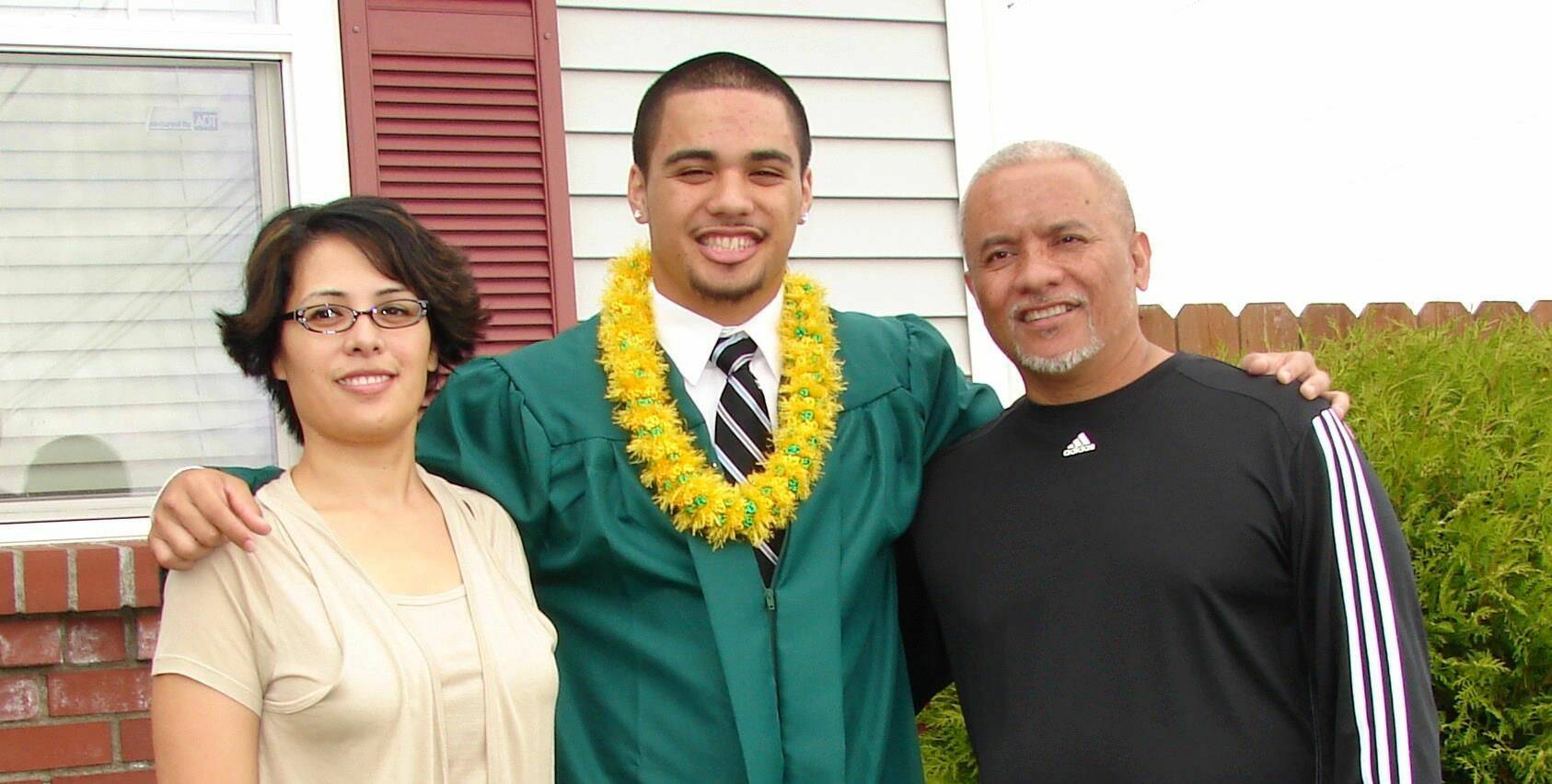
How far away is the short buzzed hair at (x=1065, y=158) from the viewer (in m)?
2.79

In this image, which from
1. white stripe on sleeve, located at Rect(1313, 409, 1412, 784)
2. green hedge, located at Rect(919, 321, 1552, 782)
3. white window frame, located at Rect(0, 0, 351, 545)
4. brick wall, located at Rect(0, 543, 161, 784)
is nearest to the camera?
white stripe on sleeve, located at Rect(1313, 409, 1412, 784)

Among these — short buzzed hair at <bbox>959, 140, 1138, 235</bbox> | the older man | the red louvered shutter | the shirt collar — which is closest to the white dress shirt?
the shirt collar

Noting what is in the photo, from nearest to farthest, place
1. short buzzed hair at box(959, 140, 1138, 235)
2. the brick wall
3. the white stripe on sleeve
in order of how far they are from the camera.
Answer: the white stripe on sleeve → short buzzed hair at box(959, 140, 1138, 235) → the brick wall

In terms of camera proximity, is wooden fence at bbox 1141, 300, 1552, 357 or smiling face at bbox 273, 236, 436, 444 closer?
smiling face at bbox 273, 236, 436, 444

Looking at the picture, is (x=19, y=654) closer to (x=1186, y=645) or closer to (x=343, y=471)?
(x=343, y=471)

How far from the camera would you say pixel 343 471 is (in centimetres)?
244

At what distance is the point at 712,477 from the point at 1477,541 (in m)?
1.57

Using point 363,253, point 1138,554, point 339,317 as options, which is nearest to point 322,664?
point 339,317

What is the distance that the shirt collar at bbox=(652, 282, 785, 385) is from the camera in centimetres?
289

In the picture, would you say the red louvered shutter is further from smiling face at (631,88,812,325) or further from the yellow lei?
smiling face at (631,88,812,325)

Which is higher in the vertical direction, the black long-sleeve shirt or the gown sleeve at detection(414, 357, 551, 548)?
the gown sleeve at detection(414, 357, 551, 548)

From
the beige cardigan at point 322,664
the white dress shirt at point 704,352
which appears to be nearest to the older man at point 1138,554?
the white dress shirt at point 704,352

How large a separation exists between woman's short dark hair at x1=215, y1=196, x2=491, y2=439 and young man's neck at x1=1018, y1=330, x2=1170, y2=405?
1.03m

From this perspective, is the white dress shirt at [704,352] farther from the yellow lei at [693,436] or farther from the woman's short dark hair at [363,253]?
the woman's short dark hair at [363,253]
